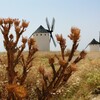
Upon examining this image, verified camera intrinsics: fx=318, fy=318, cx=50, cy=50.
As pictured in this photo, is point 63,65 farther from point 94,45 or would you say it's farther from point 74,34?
point 94,45

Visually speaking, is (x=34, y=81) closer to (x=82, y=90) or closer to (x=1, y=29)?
(x=82, y=90)

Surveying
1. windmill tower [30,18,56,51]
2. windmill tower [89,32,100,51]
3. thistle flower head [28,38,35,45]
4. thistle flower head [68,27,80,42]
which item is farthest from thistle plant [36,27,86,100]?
windmill tower [89,32,100,51]

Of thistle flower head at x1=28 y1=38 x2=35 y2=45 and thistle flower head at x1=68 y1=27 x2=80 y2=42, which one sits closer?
thistle flower head at x1=68 y1=27 x2=80 y2=42

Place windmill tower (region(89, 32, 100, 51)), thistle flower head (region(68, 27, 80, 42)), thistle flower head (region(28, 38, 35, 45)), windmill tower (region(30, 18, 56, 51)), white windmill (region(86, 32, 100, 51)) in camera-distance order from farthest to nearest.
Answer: windmill tower (region(89, 32, 100, 51)), white windmill (region(86, 32, 100, 51)), windmill tower (region(30, 18, 56, 51)), thistle flower head (region(28, 38, 35, 45)), thistle flower head (region(68, 27, 80, 42))

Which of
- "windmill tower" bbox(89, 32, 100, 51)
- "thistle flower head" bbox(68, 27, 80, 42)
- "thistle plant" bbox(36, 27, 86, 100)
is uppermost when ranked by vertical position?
"thistle flower head" bbox(68, 27, 80, 42)

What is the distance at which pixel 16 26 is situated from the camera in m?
4.25

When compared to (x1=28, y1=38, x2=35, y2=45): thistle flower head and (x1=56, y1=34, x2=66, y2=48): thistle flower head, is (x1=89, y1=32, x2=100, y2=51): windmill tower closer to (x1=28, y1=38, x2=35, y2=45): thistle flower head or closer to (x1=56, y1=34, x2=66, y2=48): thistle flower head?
(x1=28, y1=38, x2=35, y2=45): thistle flower head

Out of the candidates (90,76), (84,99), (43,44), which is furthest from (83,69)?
(43,44)

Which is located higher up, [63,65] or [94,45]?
[63,65]

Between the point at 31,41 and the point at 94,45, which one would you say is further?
the point at 94,45

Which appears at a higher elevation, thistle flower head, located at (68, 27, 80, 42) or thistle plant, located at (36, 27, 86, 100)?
thistle flower head, located at (68, 27, 80, 42)

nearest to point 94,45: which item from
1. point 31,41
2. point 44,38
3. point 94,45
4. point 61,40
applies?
point 94,45

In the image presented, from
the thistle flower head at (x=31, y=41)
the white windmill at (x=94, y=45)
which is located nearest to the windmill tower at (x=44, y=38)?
the white windmill at (x=94, y=45)

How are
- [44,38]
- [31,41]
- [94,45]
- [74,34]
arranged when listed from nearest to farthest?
[74,34] → [31,41] → [44,38] → [94,45]
